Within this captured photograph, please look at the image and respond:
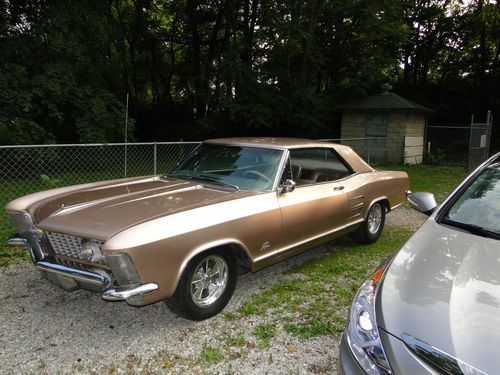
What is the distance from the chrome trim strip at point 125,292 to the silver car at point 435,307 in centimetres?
143

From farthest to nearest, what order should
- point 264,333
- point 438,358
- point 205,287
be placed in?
point 205,287 → point 264,333 → point 438,358

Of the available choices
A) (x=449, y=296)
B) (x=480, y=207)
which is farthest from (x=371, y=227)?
(x=449, y=296)

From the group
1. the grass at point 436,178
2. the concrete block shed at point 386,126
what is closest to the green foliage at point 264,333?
the grass at point 436,178

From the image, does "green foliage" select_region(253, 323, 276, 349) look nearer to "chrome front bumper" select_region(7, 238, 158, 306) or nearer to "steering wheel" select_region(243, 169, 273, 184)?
"chrome front bumper" select_region(7, 238, 158, 306)

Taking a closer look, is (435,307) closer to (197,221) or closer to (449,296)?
(449,296)

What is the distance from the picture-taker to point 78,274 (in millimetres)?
3182

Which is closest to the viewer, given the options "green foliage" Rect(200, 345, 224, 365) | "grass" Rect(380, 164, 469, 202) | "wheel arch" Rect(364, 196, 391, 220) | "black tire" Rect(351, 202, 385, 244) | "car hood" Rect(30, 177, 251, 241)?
"green foliage" Rect(200, 345, 224, 365)

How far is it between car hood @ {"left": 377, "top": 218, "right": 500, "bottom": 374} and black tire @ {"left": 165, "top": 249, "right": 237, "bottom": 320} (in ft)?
5.15

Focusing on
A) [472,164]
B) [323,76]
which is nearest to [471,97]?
[323,76]

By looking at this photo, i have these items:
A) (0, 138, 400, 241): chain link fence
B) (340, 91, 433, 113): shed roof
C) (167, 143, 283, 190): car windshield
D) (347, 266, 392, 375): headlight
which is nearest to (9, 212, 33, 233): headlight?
(167, 143, 283, 190): car windshield

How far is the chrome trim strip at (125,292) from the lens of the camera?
9.64 ft

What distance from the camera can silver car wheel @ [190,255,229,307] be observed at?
3537mm

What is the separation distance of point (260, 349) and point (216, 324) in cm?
51

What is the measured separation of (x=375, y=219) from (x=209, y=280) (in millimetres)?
3128
